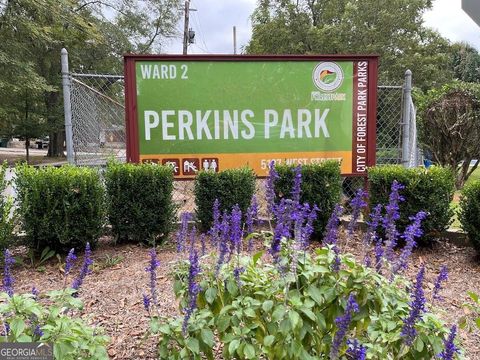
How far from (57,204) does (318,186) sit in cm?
259

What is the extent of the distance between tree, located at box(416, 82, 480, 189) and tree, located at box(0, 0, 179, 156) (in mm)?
13981

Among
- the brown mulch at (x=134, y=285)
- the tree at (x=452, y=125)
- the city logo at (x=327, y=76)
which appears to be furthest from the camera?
the tree at (x=452, y=125)

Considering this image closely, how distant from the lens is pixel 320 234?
183 inches

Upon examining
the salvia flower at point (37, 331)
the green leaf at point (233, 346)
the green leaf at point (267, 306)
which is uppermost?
the green leaf at point (267, 306)

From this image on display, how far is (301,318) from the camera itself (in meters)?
Result: 1.72

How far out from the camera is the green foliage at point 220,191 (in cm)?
454

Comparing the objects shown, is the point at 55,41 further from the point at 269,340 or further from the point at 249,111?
the point at 269,340

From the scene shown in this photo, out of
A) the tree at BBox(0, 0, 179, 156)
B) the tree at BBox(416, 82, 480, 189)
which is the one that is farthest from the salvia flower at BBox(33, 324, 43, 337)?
the tree at BBox(0, 0, 179, 156)

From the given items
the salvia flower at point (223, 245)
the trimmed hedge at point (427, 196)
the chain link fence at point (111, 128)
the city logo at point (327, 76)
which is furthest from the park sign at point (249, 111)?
the salvia flower at point (223, 245)

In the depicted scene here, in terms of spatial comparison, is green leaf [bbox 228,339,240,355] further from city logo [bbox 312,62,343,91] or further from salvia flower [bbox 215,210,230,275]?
city logo [bbox 312,62,343,91]

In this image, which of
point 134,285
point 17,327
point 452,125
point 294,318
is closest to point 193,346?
point 294,318

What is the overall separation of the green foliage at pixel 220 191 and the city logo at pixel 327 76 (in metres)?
1.63

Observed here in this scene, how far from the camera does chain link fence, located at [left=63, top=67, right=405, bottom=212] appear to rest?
219 inches

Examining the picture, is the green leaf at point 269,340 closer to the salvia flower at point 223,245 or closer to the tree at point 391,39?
the salvia flower at point 223,245
